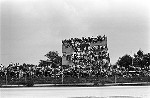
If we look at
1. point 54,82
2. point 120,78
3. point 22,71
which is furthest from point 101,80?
point 22,71

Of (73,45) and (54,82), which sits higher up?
(73,45)

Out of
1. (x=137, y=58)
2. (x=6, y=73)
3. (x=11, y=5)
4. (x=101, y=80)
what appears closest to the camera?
A: (x=11, y=5)

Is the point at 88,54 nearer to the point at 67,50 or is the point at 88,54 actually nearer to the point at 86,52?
the point at 86,52

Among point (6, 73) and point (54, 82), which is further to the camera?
point (6, 73)

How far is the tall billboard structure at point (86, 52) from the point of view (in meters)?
25.9

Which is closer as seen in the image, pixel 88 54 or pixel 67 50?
pixel 67 50

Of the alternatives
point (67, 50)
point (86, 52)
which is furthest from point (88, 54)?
point (67, 50)

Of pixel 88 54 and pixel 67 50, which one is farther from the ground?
pixel 67 50

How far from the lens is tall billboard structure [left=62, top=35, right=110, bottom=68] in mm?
25922

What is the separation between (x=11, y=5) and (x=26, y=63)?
16205 millimetres

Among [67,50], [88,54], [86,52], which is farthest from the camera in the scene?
[86,52]

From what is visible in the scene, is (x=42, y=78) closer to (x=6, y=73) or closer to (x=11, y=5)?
(x=6, y=73)

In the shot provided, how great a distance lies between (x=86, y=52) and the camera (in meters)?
27.1

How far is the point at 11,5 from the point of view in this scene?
539 inches
